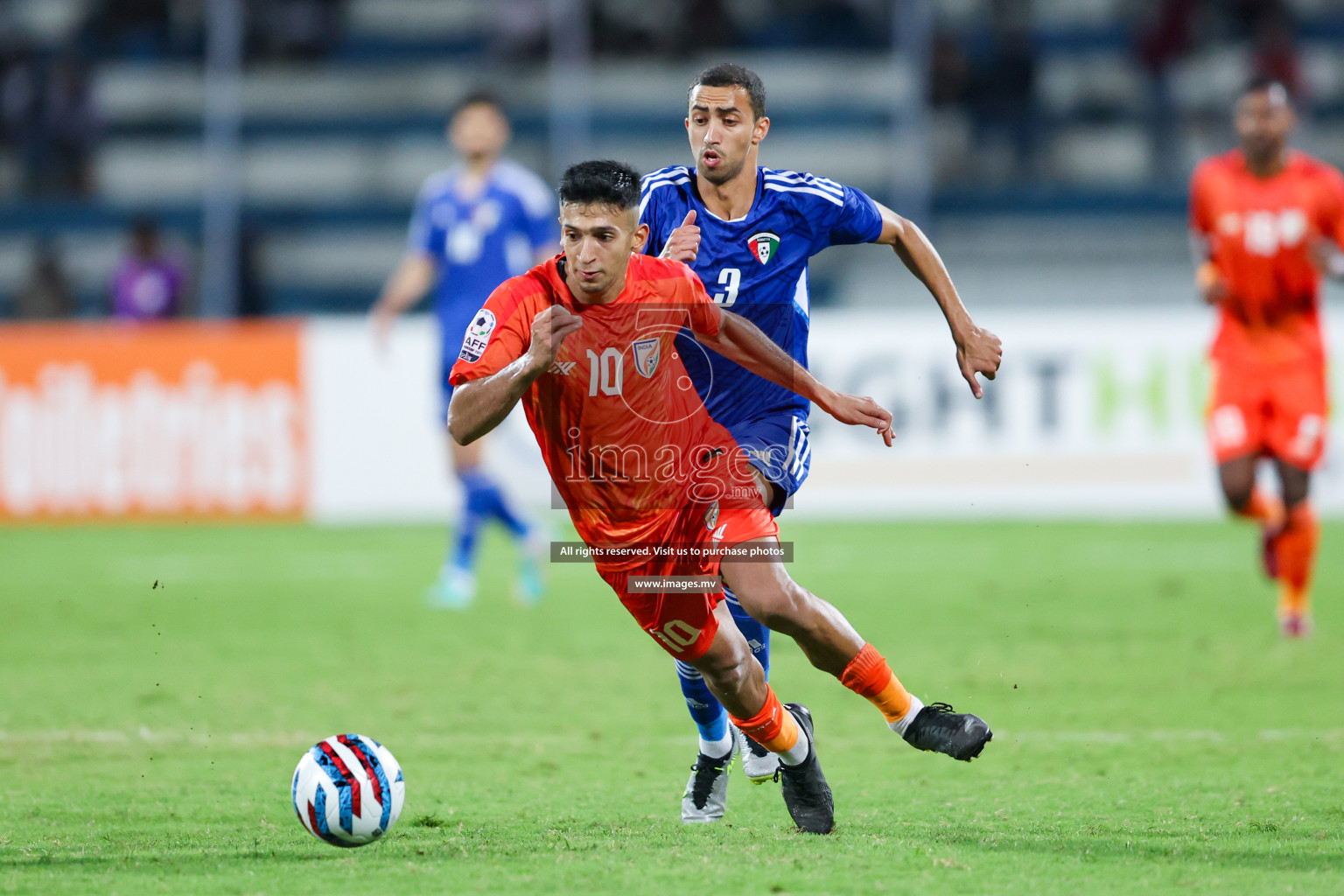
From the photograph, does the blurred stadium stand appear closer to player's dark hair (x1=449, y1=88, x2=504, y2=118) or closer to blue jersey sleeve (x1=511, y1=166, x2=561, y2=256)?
blue jersey sleeve (x1=511, y1=166, x2=561, y2=256)

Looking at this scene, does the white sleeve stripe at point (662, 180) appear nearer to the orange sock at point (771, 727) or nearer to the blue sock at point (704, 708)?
the blue sock at point (704, 708)

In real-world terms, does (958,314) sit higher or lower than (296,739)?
higher

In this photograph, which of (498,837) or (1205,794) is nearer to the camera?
(498,837)

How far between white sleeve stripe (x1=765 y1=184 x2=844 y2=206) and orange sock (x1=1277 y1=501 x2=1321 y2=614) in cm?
461

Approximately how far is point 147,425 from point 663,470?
1024 cm

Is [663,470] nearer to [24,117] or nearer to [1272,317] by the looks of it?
[1272,317]

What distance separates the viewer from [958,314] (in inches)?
203

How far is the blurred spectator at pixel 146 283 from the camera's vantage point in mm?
15969

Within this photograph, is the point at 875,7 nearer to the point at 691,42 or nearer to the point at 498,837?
the point at 691,42

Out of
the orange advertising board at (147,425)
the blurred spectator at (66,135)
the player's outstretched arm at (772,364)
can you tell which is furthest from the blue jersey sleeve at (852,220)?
the blurred spectator at (66,135)

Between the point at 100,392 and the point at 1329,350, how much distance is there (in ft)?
33.7

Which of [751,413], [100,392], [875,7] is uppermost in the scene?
[875,7]

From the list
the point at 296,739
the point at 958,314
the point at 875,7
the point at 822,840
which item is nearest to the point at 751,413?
the point at 958,314

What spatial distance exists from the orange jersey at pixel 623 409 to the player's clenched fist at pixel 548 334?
1.07ft
